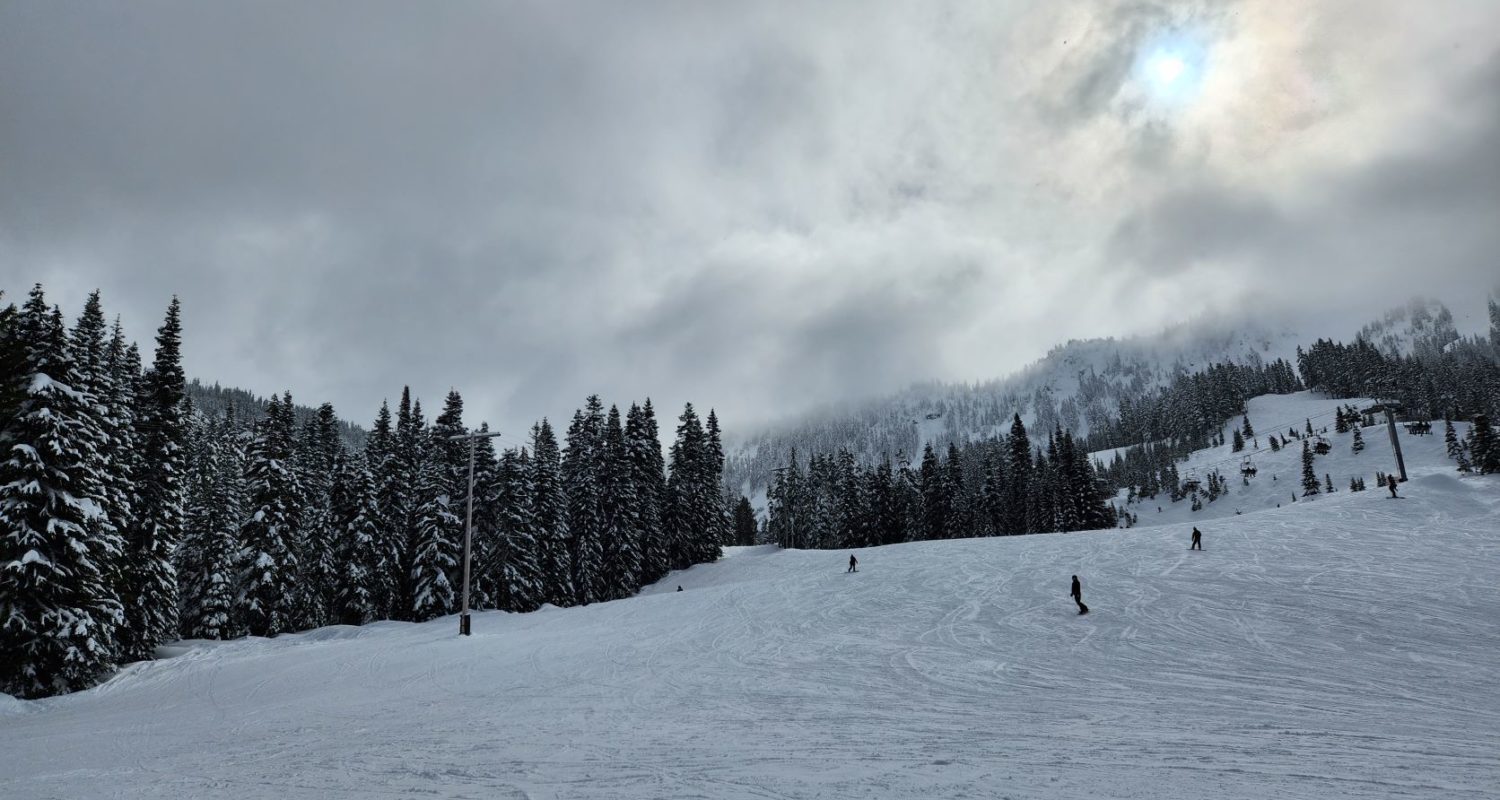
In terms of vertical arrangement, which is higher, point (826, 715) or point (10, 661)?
point (10, 661)

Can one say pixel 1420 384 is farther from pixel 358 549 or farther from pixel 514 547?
pixel 358 549

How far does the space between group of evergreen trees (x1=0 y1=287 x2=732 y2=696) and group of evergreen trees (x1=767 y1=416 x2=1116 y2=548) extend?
1729 cm

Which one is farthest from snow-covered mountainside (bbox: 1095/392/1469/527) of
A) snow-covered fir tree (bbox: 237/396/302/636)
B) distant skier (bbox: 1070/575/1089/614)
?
snow-covered fir tree (bbox: 237/396/302/636)

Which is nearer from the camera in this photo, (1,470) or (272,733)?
(272,733)

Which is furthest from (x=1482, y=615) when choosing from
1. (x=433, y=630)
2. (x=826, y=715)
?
(x=433, y=630)

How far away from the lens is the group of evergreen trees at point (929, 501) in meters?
72.7

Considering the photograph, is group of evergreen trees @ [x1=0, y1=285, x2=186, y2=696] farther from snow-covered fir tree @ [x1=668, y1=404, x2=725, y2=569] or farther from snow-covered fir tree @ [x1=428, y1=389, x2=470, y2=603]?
snow-covered fir tree @ [x1=668, y1=404, x2=725, y2=569]

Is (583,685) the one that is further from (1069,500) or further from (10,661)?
(1069,500)

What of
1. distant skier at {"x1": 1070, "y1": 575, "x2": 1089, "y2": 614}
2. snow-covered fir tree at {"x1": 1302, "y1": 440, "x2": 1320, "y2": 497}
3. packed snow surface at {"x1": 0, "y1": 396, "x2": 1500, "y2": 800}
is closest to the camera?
packed snow surface at {"x1": 0, "y1": 396, "x2": 1500, "y2": 800}

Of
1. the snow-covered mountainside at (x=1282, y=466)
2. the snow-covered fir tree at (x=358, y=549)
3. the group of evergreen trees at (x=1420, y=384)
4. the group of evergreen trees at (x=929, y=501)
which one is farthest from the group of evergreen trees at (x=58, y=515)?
the group of evergreen trees at (x=1420, y=384)

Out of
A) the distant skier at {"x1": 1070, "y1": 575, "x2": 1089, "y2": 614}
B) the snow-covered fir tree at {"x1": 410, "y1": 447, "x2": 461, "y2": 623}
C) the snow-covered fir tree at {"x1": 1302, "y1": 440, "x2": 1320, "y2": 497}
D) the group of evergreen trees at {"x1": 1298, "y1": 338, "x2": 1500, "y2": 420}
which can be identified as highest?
the group of evergreen trees at {"x1": 1298, "y1": 338, "x2": 1500, "y2": 420}

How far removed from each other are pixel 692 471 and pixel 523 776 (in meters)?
61.7

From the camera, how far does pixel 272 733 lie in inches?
466

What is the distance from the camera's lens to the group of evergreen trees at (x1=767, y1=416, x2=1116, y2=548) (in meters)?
72.7
